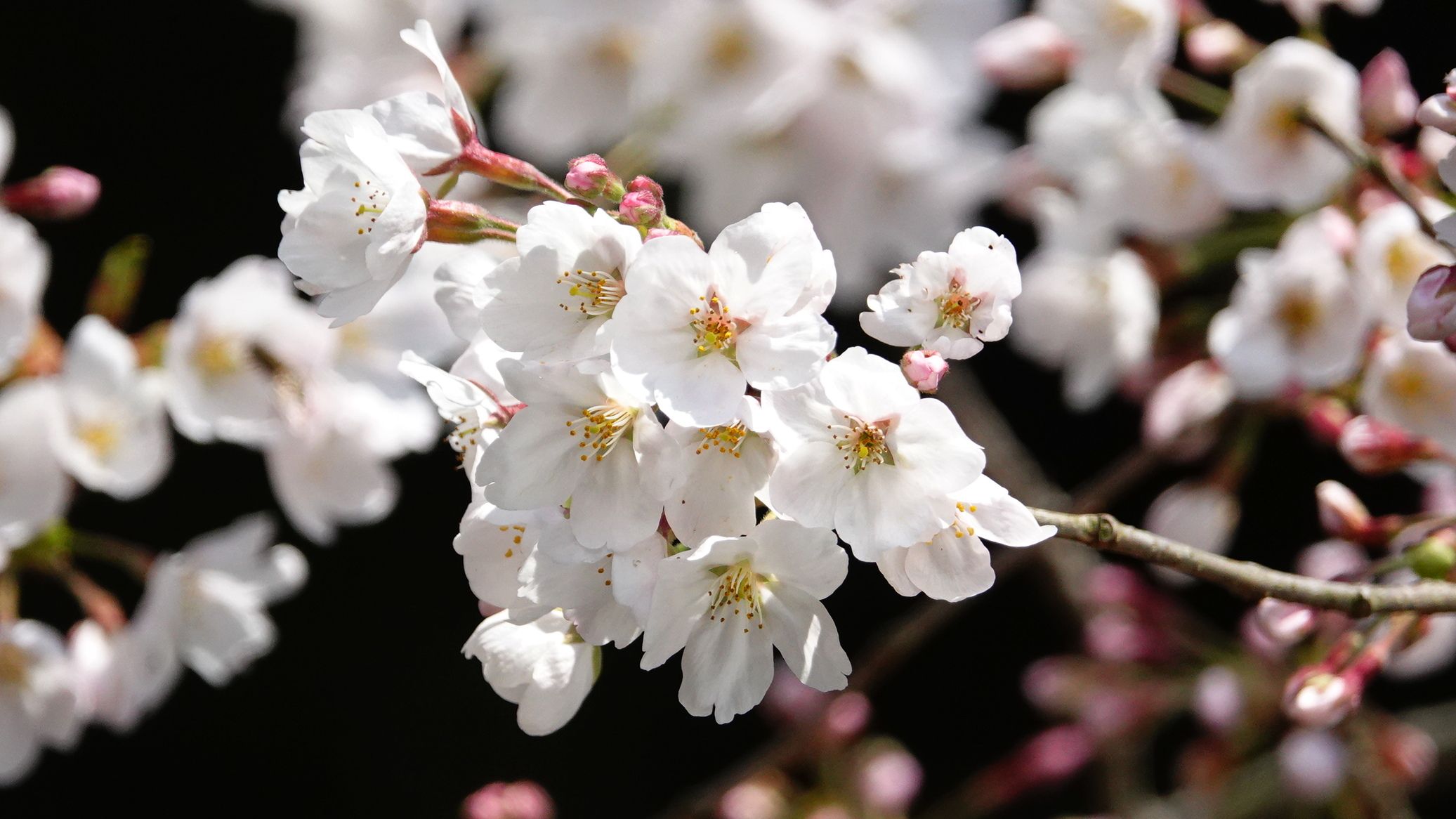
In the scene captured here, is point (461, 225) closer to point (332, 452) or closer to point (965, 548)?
point (965, 548)

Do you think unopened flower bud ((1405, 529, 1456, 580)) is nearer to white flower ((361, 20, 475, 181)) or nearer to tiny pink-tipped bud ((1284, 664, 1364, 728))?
tiny pink-tipped bud ((1284, 664, 1364, 728))

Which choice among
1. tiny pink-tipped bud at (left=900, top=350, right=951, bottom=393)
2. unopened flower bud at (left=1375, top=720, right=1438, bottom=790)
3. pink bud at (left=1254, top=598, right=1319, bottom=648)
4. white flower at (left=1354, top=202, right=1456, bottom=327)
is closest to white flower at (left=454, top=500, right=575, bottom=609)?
tiny pink-tipped bud at (left=900, top=350, right=951, bottom=393)

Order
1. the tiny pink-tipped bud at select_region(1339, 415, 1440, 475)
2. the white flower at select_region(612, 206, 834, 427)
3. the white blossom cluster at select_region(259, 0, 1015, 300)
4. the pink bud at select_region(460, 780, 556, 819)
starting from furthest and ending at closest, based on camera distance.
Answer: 1. the white blossom cluster at select_region(259, 0, 1015, 300)
2. the pink bud at select_region(460, 780, 556, 819)
3. the tiny pink-tipped bud at select_region(1339, 415, 1440, 475)
4. the white flower at select_region(612, 206, 834, 427)

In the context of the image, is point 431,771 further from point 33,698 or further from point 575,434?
point 575,434

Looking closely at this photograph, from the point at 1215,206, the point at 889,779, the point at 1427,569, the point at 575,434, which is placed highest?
the point at 575,434

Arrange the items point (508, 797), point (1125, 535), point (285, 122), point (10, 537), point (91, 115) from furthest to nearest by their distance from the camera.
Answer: point (285, 122) → point (91, 115) → point (508, 797) → point (10, 537) → point (1125, 535)

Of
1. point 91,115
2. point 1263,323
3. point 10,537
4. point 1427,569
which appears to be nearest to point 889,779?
point 1263,323
